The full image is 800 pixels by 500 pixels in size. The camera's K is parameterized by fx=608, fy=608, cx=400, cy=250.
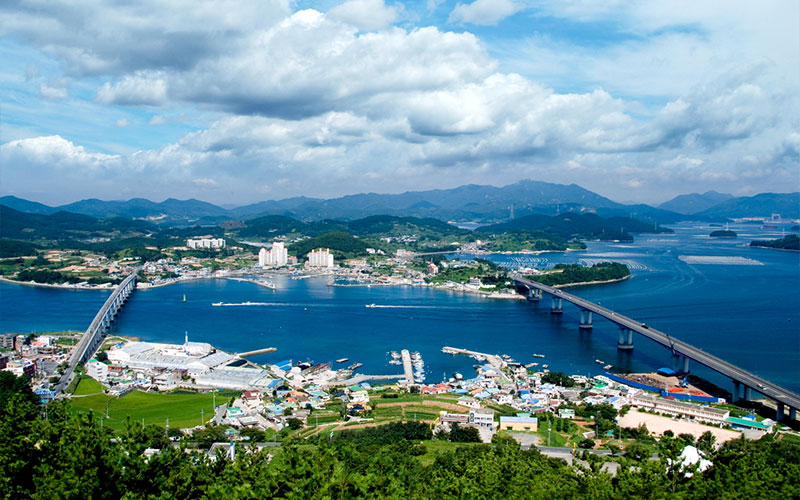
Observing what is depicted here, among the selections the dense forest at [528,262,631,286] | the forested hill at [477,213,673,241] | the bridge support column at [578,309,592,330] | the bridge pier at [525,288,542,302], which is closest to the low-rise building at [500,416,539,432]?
the bridge support column at [578,309,592,330]

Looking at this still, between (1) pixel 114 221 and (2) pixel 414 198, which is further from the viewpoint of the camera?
(2) pixel 414 198

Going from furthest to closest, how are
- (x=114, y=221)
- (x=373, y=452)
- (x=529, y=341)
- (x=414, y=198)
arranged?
(x=414, y=198), (x=114, y=221), (x=529, y=341), (x=373, y=452)

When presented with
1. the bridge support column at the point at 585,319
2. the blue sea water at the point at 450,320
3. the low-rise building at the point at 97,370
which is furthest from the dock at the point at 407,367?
the bridge support column at the point at 585,319

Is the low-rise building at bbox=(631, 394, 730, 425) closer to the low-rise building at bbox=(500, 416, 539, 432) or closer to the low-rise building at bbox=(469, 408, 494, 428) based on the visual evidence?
the low-rise building at bbox=(500, 416, 539, 432)

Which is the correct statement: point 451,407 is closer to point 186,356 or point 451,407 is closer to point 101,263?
point 186,356

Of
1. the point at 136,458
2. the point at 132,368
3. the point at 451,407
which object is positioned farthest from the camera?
the point at 132,368

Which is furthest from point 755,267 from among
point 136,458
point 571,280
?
point 136,458

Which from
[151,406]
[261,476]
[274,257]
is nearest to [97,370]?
[151,406]
